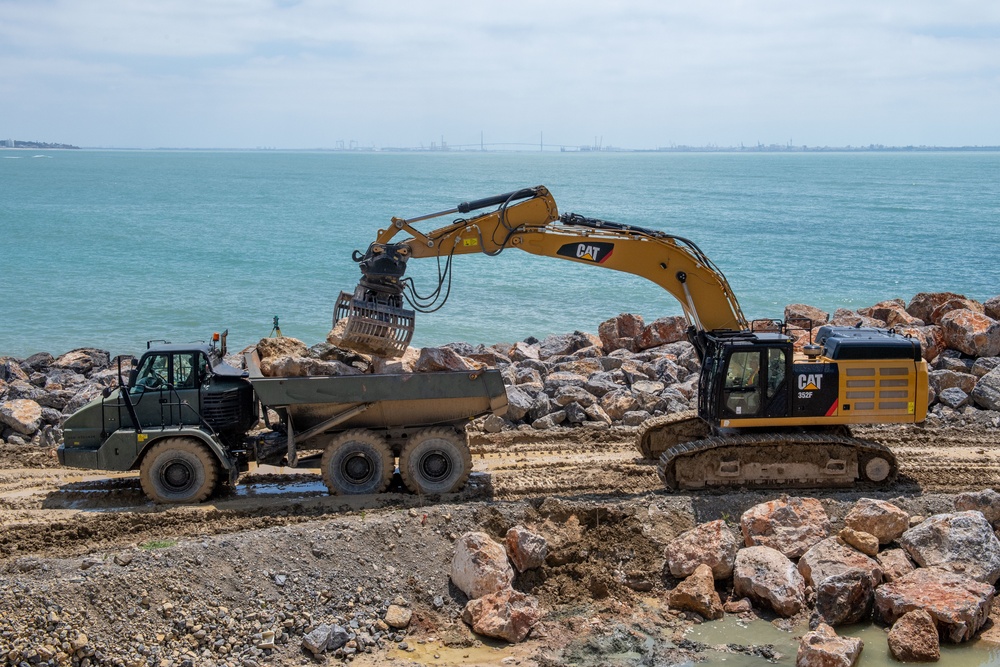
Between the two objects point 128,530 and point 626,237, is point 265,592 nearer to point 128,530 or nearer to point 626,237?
point 128,530

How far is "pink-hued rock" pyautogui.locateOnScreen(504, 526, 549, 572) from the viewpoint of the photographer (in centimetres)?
1115

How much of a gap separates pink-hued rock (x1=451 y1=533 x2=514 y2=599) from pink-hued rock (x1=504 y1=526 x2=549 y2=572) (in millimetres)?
273

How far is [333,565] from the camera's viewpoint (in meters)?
10.9

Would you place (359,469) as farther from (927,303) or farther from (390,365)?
(927,303)

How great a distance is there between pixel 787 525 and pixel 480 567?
12.4 feet

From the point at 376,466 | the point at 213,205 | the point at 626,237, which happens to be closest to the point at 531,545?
the point at 376,466

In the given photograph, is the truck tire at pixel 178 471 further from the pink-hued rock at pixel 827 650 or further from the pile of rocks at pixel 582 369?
the pink-hued rock at pixel 827 650

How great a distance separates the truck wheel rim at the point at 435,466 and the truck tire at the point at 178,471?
278 centimetres

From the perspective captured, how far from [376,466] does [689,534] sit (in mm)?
4453

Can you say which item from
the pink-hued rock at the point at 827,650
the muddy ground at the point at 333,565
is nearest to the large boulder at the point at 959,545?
the muddy ground at the point at 333,565

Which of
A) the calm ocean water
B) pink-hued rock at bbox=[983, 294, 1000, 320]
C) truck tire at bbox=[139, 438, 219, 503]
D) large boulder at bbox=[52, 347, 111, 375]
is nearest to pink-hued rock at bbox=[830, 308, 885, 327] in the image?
pink-hued rock at bbox=[983, 294, 1000, 320]

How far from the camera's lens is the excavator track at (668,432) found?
15039 millimetres

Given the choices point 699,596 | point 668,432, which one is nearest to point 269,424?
point 668,432

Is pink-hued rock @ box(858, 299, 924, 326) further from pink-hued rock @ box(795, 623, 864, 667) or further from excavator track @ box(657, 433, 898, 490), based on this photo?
pink-hued rock @ box(795, 623, 864, 667)
